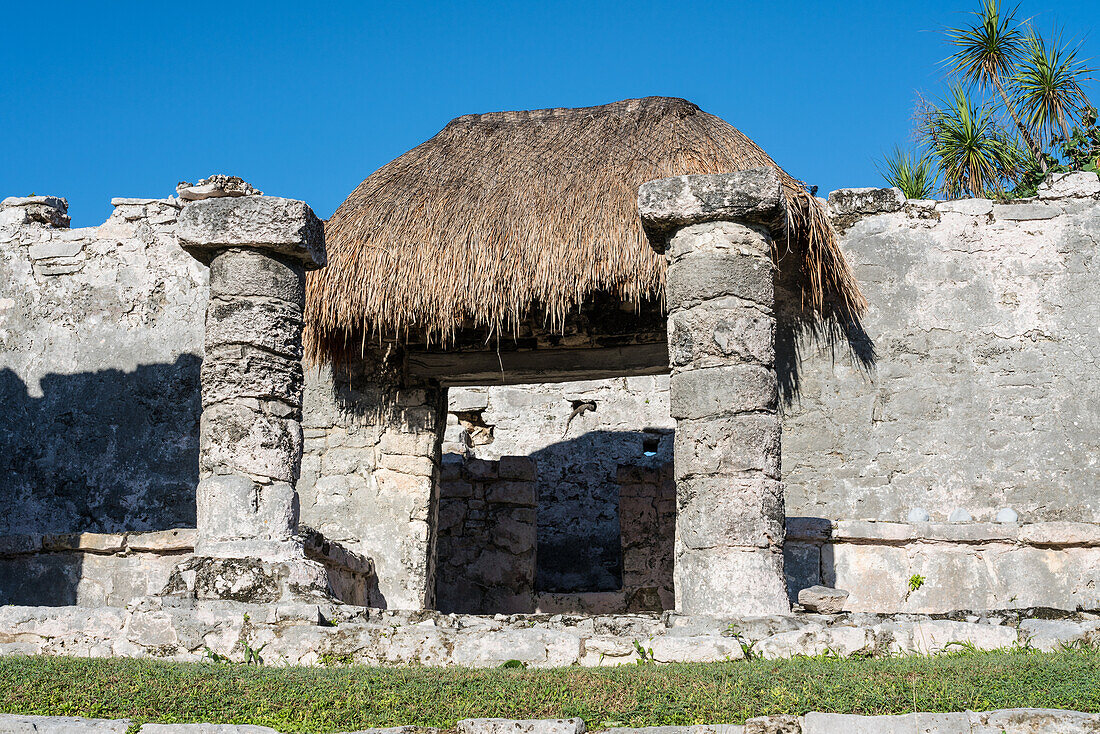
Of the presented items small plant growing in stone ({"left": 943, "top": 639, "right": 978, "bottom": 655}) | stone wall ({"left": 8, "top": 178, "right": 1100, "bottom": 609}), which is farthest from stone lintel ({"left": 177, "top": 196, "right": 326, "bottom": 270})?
small plant growing in stone ({"left": 943, "top": 639, "right": 978, "bottom": 655})

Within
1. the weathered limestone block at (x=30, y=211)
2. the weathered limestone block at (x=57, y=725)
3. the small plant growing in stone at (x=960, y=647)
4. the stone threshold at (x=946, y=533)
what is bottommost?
the weathered limestone block at (x=57, y=725)

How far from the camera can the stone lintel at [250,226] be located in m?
6.84

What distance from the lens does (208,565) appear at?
6.25 m

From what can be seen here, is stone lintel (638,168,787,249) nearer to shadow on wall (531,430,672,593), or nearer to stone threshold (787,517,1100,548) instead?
stone threshold (787,517,1100,548)

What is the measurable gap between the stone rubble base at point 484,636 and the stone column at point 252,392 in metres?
0.52

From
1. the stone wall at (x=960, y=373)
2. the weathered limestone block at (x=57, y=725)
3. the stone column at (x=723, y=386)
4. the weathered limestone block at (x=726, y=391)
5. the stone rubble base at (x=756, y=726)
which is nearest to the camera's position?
the stone rubble base at (x=756, y=726)

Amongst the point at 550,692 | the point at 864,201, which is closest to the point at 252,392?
the point at 550,692

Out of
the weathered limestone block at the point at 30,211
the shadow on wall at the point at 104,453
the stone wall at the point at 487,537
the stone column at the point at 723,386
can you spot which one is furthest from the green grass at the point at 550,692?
the weathered limestone block at the point at 30,211

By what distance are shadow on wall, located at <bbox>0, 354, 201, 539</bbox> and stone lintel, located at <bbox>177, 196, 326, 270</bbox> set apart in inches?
133

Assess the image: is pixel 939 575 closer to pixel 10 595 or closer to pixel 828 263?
pixel 828 263

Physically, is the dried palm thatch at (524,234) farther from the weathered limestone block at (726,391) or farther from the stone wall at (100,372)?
the stone wall at (100,372)

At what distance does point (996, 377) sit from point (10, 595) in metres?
7.19

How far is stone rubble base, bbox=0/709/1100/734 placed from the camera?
389 cm

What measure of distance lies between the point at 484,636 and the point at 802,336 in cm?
471
